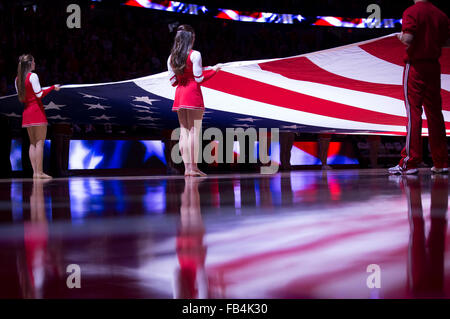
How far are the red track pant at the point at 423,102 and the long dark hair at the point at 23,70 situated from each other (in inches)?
131

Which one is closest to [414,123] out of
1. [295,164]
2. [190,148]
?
[190,148]

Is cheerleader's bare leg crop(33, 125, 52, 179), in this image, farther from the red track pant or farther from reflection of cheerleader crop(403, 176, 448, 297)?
reflection of cheerleader crop(403, 176, 448, 297)

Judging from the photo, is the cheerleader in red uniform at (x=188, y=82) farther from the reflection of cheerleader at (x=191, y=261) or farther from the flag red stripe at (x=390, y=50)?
the reflection of cheerleader at (x=191, y=261)

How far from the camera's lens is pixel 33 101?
15.3 ft

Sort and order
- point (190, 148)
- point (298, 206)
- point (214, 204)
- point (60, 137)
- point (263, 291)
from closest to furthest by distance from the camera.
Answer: point (263, 291)
point (298, 206)
point (214, 204)
point (190, 148)
point (60, 137)

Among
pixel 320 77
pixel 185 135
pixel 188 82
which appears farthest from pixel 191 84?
pixel 320 77

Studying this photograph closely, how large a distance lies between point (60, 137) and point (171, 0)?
9134 millimetres

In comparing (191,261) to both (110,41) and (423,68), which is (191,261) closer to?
(423,68)

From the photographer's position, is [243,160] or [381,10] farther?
[381,10]

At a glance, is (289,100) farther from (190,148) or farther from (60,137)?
(60,137)

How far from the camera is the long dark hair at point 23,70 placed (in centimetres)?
455

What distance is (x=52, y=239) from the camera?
92 cm

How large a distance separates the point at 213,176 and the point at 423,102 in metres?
1.86

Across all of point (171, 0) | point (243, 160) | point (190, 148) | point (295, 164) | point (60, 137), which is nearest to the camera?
point (190, 148)
